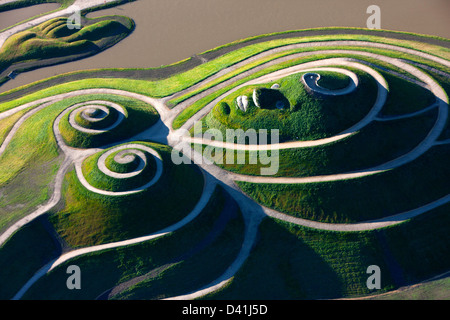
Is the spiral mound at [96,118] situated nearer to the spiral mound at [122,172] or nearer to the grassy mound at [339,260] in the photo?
the spiral mound at [122,172]

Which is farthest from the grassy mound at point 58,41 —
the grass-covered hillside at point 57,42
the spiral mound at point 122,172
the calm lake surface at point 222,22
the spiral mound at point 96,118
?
the spiral mound at point 122,172

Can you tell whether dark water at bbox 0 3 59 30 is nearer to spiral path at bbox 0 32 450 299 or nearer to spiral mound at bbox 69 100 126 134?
spiral path at bbox 0 32 450 299

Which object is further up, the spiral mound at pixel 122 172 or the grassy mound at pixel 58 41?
the grassy mound at pixel 58 41

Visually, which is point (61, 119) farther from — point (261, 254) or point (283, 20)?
point (283, 20)

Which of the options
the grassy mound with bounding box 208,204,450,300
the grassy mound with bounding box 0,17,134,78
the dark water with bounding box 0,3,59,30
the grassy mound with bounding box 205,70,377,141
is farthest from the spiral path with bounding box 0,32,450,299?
the dark water with bounding box 0,3,59,30

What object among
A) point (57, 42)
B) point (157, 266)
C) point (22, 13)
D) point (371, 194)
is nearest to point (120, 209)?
point (157, 266)

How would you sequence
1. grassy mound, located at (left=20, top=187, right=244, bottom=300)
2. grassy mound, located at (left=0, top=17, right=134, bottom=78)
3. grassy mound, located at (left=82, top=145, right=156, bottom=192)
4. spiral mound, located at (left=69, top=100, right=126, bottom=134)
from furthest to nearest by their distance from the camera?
grassy mound, located at (left=0, top=17, right=134, bottom=78) < spiral mound, located at (left=69, top=100, right=126, bottom=134) < grassy mound, located at (left=82, top=145, right=156, bottom=192) < grassy mound, located at (left=20, top=187, right=244, bottom=300)
